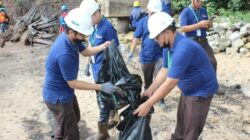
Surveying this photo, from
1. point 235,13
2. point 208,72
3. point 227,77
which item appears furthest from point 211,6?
point 208,72

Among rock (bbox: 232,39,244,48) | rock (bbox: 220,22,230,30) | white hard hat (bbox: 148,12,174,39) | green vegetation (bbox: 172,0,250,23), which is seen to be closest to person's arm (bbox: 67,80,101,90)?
white hard hat (bbox: 148,12,174,39)

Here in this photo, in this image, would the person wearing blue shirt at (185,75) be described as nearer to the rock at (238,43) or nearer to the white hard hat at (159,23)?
the white hard hat at (159,23)

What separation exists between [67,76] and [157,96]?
0.95m

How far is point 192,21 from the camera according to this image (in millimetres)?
6758

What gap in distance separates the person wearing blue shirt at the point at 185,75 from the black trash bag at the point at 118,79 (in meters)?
0.17

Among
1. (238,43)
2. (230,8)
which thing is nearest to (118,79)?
(238,43)

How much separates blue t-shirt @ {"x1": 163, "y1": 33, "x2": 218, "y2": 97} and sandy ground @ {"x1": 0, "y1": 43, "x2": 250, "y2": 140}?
1.74 m

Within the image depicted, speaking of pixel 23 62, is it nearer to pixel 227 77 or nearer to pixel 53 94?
pixel 227 77

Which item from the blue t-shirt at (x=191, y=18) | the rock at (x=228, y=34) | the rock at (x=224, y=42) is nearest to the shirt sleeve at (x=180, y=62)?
the blue t-shirt at (x=191, y=18)

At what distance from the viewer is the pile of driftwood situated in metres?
15.8

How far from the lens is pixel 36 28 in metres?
16.5

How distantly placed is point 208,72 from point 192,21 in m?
2.77

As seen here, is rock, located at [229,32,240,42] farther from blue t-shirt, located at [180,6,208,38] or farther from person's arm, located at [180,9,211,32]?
person's arm, located at [180,9,211,32]

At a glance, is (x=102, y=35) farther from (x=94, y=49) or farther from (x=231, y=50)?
(x=231, y=50)
